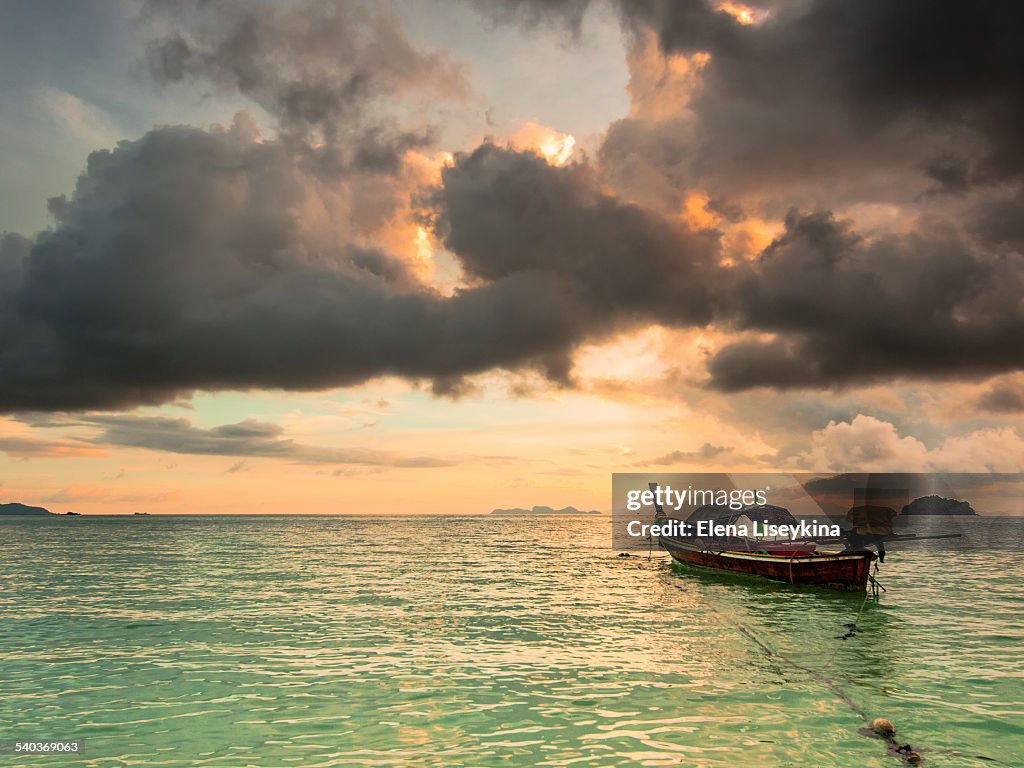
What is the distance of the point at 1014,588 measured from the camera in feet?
153

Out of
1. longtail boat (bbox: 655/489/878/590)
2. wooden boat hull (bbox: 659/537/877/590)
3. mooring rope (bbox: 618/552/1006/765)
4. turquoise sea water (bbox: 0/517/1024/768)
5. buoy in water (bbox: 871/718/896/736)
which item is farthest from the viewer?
longtail boat (bbox: 655/489/878/590)

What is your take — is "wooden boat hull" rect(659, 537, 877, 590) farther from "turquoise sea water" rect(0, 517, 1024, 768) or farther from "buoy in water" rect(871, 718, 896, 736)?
"buoy in water" rect(871, 718, 896, 736)

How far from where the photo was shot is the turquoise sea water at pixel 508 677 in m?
13.9

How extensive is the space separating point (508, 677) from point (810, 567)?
92.5 ft

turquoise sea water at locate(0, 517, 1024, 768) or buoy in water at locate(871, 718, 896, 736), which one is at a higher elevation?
buoy in water at locate(871, 718, 896, 736)

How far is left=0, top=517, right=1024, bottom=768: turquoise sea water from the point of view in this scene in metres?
13.9

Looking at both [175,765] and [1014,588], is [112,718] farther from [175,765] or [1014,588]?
[1014,588]

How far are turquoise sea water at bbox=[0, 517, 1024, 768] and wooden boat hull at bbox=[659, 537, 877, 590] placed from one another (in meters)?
1.00

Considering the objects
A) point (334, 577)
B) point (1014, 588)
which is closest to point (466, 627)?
point (334, 577)

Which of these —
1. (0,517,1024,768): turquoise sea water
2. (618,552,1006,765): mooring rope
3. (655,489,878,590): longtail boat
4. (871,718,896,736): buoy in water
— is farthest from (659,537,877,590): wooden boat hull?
(871,718,896,736): buoy in water

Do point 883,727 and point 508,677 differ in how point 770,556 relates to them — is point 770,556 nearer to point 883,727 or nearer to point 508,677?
point 508,677

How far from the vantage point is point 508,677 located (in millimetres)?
19859

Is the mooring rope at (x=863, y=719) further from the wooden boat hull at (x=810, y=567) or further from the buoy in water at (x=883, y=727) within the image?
the wooden boat hull at (x=810, y=567)

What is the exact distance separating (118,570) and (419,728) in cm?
5707
